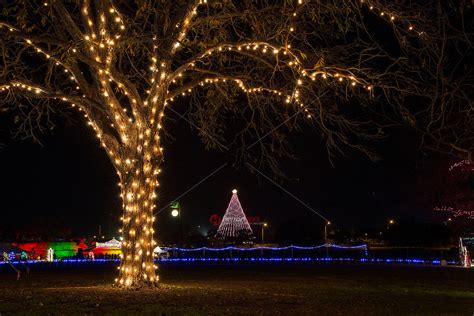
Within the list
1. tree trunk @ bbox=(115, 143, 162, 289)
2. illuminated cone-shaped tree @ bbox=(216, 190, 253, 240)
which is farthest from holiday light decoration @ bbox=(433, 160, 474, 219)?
Result: tree trunk @ bbox=(115, 143, 162, 289)

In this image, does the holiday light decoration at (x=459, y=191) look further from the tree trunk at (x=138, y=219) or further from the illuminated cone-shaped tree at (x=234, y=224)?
the tree trunk at (x=138, y=219)

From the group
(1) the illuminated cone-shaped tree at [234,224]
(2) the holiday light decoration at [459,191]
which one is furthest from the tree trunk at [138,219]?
(1) the illuminated cone-shaped tree at [234,224]

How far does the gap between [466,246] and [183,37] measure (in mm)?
29089

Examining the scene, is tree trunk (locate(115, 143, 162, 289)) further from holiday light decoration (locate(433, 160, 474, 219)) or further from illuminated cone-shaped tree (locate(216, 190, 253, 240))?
illuminated cone-shaped tree (locate(216, 190, 253, 240))

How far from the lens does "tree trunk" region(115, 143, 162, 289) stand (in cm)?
1459

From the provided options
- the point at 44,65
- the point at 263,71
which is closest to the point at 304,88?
the point at 263,71

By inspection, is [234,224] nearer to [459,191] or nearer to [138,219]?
[459,191]

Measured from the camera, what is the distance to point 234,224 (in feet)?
200

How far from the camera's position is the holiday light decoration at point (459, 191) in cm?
3606

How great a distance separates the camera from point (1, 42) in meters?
14.1

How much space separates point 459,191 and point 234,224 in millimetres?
27923

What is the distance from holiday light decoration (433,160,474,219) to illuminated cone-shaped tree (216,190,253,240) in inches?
857

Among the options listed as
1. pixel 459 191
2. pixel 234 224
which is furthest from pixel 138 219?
pixel 234 224

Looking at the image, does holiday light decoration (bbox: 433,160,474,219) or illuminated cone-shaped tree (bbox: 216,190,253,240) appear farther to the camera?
illuminated cone-shaped tree (bbox: 216,190,253,240)
